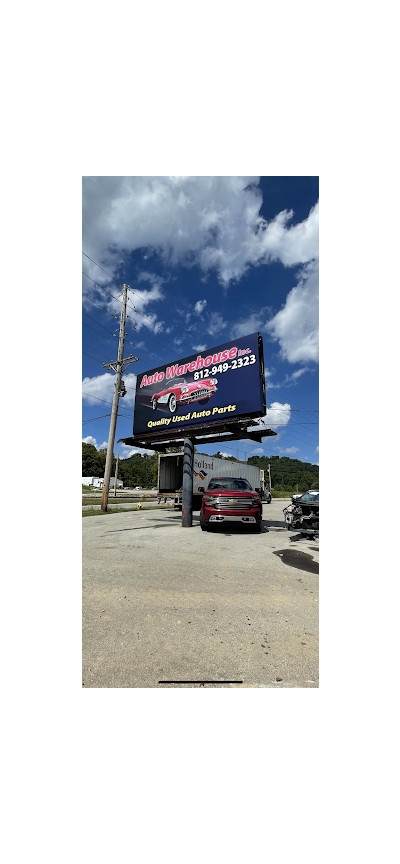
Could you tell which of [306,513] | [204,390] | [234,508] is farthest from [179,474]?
[306,513]

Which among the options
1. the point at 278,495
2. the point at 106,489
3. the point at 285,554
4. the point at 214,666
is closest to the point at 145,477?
the point at 278,495

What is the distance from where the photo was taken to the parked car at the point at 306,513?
7.18 meters

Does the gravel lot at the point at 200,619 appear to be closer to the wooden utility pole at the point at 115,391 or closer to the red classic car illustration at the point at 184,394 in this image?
the red classic car illustration at the point at 184,394

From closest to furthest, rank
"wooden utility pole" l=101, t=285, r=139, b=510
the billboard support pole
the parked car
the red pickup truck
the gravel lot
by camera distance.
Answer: the gravel lot, the parked car, the red pickup truck, the billboard support pole, "wooden utility pole" l=101, t=285, r=139, b=510

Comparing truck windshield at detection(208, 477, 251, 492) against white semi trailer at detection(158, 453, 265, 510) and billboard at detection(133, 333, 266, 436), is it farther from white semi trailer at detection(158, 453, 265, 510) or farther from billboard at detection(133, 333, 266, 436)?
white semi trailer at detection(158, 453, 265, 510)

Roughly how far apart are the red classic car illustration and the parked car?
412 cm

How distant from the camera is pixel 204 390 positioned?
9.74 meters

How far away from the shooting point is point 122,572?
4355mm

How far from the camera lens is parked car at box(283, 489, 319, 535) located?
7184 millimetres

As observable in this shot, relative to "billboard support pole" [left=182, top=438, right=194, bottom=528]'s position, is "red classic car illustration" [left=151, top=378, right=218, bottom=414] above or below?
above

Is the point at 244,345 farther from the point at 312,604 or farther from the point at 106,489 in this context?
the point at 106,489

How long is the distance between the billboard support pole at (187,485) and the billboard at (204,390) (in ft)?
1.78

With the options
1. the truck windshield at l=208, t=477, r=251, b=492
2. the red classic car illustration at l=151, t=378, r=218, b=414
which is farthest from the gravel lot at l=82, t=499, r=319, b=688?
the red classic car illustration at l=151, t=378, r=218, b=414
